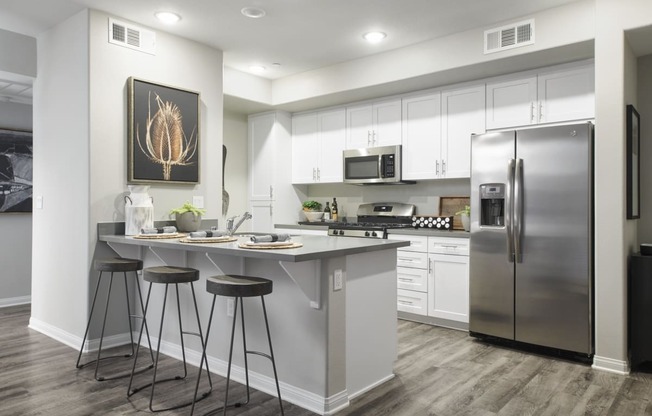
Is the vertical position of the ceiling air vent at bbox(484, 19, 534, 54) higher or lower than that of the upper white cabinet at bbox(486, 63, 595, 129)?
higher

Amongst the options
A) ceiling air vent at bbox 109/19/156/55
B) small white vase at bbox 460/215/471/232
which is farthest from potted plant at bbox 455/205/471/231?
ceiling air vent at bbox 109/19/156/55

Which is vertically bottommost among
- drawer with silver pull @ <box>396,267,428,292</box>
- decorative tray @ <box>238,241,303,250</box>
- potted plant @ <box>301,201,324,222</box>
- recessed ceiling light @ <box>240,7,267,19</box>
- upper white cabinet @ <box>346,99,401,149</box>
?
drawer with silver pull @ <box>396,267,428,292</box>

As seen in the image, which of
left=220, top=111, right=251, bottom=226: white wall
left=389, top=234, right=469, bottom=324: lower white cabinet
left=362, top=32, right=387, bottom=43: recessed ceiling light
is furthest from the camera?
left=220, top=111, right=251, bottom=226: white wall

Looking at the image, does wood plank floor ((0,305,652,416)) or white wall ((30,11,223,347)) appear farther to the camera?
white wall ((30,11,223,347))

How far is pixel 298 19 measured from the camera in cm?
377

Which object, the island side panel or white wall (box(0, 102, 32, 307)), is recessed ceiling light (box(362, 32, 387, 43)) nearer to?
the island side panel

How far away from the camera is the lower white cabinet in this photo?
418 centimetres

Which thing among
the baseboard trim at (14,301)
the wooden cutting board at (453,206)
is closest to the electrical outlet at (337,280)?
the wooden cutting board at (453,206)

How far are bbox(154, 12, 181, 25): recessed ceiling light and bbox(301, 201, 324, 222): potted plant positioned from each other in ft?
9.13

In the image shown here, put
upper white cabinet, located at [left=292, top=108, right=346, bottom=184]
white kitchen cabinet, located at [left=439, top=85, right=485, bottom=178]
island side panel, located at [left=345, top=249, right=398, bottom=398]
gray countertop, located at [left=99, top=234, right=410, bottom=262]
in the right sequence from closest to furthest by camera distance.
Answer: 1. gray countertop, located at [left=99, top=234, right=410, bottom=262]
2. island side panel, located at [left=345, top=249, right=398, bottom=398]
3. white kitchen cabinet, located at [left=439, top=85, right=485, bottom=178]
4. upper white cabinet, located at [left=292, top=108, right=346, bottom=184]

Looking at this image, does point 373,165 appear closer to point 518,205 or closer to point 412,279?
point 412,279

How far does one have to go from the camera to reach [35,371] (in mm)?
3111

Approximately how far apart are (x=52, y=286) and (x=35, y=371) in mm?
1045

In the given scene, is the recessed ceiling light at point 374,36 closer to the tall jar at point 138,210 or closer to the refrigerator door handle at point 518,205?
the refrigerator door handle at point 518,205
